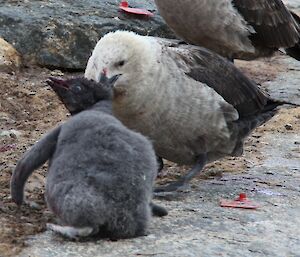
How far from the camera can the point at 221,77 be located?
4996 mm

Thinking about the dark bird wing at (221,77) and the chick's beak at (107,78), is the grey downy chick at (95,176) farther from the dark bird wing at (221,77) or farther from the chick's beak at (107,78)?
the dark bird wing at (221,77)

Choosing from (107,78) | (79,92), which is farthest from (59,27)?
(79,92)

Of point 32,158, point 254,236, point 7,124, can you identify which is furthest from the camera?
point 7,124

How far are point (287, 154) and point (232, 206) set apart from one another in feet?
5.18

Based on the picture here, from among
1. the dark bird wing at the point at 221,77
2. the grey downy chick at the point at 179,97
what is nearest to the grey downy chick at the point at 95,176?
the grey downy chick at the point at 179,97

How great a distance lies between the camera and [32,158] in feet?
12.1

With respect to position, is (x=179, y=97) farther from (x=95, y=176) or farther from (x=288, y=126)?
(x=288, y=126)

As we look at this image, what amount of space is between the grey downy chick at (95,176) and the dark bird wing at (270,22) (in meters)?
2.82

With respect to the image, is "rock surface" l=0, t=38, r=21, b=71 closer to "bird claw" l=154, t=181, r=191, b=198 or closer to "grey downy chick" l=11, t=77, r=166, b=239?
"bird claw" l=154, t=181, r=191, b=198

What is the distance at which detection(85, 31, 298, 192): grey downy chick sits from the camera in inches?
173

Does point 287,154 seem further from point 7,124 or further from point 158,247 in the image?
point 158,247

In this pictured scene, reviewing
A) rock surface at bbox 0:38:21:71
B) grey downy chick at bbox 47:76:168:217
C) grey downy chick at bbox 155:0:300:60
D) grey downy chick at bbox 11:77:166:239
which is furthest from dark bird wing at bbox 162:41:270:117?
rock surface at bbox 0:38:21:71

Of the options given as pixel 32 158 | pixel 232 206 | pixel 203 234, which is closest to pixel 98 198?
pixel 32 158

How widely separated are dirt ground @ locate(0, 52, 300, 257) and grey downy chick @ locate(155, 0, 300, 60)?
0.60 m
